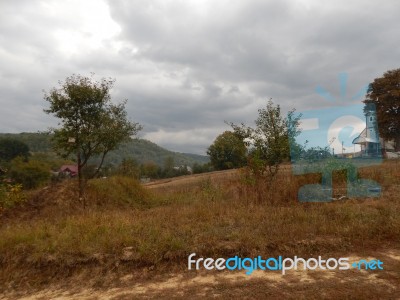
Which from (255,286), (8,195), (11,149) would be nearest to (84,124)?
(8,195)

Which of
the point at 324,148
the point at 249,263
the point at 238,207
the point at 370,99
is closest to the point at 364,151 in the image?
the point at 324,148

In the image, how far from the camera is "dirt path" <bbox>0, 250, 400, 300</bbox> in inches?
143

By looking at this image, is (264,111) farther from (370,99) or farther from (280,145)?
(370,99)

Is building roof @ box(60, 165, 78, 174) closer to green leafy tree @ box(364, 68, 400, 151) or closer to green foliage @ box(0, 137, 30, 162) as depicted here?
green leafy tree @ box(364, 68, 400, 151)

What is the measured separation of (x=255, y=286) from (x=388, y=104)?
29858 mm

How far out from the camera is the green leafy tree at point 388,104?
2771cm

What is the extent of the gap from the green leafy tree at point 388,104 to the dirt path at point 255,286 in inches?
1083

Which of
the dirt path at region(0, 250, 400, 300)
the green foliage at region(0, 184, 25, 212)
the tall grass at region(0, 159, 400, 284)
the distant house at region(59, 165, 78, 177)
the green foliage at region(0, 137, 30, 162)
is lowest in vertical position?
the dirt path at region(0, 250, 400, 300)

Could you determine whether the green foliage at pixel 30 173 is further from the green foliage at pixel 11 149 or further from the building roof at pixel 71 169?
the green foliage at pixel 11 149

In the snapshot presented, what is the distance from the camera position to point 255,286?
3867 millimetres

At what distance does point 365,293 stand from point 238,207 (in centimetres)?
393

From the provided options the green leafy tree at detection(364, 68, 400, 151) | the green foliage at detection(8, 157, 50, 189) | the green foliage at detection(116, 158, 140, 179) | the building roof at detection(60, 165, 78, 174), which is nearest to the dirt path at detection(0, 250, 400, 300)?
the green foliage at detection(116, 158, 140, 179)

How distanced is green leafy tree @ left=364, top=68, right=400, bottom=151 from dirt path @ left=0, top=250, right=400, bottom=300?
27.5 metres

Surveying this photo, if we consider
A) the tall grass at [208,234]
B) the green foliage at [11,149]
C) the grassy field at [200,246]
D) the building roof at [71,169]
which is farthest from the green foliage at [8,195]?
the green foliage at [11,149]
